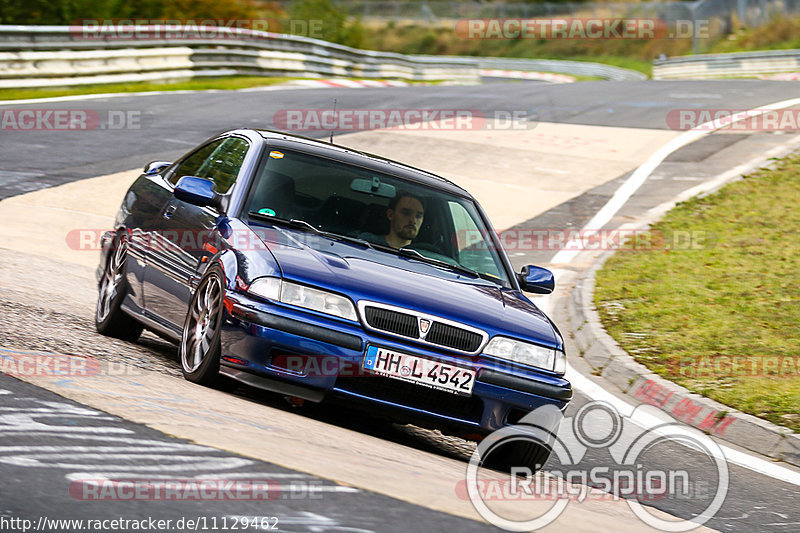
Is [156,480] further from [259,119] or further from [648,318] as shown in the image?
[259,119]

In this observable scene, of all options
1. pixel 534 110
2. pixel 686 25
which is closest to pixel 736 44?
pixel 686 25

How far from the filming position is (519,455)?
19.3ft

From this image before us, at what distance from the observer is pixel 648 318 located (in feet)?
33.0

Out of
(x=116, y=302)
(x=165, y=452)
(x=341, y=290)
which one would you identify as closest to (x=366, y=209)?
(x=341, y=290)

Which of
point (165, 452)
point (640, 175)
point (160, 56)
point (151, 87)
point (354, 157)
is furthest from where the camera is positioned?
point (160, 56)

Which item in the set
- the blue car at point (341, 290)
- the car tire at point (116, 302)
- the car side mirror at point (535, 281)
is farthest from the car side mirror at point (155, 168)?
the car side mirror at point (535, 281)

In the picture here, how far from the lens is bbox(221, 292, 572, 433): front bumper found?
18.1 feet

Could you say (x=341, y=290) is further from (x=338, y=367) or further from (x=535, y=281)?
(x=535, y=281)

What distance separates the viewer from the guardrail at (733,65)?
38.1 m

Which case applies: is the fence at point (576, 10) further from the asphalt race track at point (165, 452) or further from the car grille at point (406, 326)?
the car grille at point (406, 326)

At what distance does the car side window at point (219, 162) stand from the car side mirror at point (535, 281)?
1873 mm

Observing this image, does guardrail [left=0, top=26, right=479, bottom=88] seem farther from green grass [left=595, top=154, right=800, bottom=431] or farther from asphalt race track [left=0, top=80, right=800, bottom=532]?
green grass [left=595, top=154, right=800, bottom=431]

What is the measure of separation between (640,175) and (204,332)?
1257 cm

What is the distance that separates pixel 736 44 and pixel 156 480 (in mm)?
53743
